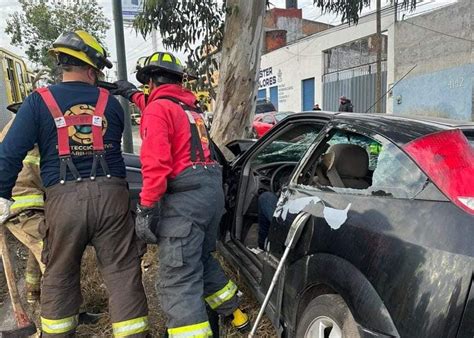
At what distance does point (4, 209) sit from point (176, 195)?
1009 millimetres

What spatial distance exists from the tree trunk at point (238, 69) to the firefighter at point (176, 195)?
97.8 inches

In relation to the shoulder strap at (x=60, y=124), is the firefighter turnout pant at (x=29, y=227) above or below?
below

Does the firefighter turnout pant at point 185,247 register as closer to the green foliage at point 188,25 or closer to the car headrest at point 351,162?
the car headrest at point 351,162

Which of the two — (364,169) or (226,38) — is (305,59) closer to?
(226,38)

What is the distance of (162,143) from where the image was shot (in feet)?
7.82

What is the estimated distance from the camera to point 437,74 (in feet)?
45.8

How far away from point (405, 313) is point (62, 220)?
5.87 feet

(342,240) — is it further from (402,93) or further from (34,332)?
(402,93)

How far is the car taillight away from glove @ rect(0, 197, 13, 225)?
7.06 feet

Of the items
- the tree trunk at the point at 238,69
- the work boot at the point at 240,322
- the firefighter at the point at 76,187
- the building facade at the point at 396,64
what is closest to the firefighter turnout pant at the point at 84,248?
the firefighter at the point at 76,187

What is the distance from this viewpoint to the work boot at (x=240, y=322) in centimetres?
288

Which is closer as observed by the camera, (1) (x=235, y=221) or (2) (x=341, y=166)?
(2) (x=341, y=166)

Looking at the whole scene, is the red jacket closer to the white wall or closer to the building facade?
the building facade

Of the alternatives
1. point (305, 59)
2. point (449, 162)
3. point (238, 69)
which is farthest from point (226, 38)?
point (305, 59)
